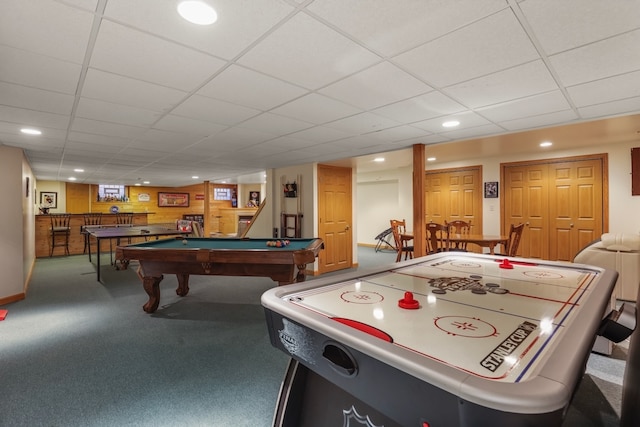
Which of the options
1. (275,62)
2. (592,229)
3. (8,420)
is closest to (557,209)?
(592,229)

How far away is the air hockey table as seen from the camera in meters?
0.71

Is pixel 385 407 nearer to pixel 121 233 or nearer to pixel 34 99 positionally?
pixel 34 99

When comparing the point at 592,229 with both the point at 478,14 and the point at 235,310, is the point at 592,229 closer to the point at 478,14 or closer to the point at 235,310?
the point at 478,14

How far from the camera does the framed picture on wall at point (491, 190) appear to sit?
640 centimetres

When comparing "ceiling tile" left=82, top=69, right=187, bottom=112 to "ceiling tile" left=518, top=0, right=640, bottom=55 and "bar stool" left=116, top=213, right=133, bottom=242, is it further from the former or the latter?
"bar stool" left=116, top=213, right=133, bottom=242

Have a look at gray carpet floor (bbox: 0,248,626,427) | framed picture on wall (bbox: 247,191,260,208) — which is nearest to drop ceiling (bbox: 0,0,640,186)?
gray carpet floor (bbox: 0,248,626,427)

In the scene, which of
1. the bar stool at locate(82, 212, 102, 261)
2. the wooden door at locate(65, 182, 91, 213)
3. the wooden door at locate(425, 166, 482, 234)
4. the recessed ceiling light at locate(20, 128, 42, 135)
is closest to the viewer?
the recessed ceiling light at locate(20, 128, 42, 135)

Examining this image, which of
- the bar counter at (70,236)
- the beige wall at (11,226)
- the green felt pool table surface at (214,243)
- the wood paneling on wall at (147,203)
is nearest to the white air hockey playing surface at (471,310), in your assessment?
the green felt pool table surface at (214,243)

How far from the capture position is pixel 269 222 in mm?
7043

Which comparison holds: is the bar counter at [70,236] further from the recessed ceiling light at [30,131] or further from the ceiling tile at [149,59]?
the ceiling tile at [149,59]

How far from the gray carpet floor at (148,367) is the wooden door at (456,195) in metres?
4.28

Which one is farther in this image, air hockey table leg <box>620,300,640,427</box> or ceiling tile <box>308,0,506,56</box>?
ceiling tile <box>308,0,506,56</box>

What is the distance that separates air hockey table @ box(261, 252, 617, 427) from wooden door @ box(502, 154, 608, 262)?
4.53 m

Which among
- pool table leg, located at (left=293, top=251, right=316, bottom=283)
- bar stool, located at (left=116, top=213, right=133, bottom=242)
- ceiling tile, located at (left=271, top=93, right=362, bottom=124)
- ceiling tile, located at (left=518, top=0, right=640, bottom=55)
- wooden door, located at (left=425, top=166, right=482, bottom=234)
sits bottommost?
pool table leg, located at (left=293, top=251, right=316, bottom=283)
